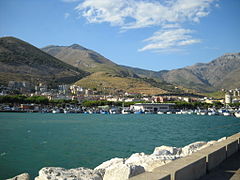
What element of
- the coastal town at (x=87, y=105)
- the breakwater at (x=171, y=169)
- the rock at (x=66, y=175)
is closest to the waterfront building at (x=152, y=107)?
the coastal town at (x=87, y=105)

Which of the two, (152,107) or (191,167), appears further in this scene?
(152,107)

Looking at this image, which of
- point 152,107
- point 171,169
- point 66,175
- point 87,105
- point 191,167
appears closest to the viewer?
point 171,169

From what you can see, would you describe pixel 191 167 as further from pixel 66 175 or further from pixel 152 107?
pixel 152 107

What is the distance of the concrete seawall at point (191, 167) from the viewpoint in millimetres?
4716

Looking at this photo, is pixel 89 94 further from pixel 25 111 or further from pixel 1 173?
pixel 1 173

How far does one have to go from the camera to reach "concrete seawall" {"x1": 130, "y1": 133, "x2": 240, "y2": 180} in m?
4.72

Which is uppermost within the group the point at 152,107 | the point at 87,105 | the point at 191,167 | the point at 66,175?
the point at 87,105

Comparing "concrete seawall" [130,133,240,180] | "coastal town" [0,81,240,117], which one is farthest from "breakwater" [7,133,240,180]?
"coastal town" [0,81,240,117]

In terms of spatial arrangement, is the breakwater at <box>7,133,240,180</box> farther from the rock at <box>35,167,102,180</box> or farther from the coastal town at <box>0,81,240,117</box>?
the coastal town at <box>0,81,240,117</box>

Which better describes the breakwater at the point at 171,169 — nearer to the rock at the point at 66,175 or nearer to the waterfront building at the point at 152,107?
the rock at the point at 66,175

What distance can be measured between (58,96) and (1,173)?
162079 mm

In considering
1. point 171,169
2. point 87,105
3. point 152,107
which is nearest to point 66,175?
point 171,169

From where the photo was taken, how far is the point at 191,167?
5527 millimetres

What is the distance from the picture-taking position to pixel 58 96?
575 ft
